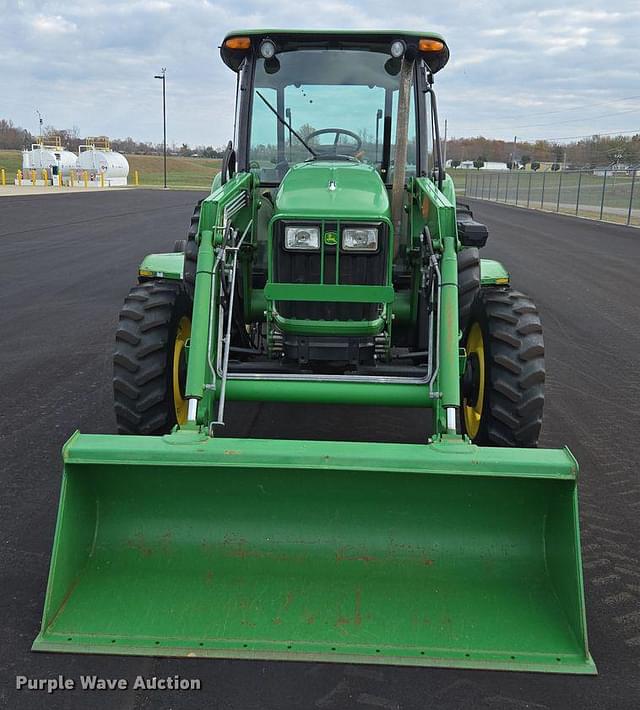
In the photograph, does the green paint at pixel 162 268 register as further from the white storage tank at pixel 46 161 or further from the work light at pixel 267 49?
the white storage tank at pixel 46 161

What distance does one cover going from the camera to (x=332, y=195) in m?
4.20

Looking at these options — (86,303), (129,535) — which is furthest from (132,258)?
(129,535)

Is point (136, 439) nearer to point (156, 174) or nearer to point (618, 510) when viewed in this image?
point (618, 510)

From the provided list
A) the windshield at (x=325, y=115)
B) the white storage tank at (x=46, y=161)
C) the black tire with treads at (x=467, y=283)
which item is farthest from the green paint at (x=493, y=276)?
the white storage tank at (x=46, y=161)

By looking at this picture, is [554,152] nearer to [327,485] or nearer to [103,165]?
[103,165]

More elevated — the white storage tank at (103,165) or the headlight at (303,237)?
the white storage tank at (103,165)

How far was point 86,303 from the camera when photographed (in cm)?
1017

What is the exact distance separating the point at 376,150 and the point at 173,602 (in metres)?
3.47

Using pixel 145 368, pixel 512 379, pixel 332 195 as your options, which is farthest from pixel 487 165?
pixel 145 368

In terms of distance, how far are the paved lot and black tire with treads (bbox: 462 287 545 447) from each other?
24.0 inches

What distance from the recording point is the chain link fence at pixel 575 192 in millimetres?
27953

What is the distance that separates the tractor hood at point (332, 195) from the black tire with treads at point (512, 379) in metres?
0.97

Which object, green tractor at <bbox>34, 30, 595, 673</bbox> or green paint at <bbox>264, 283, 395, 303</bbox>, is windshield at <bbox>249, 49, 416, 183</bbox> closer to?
green tractor at <bbox>34, 30, 595, 673</bbox>

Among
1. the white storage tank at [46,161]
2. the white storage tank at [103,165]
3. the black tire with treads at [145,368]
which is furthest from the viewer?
the white storage tank at [103,165]
